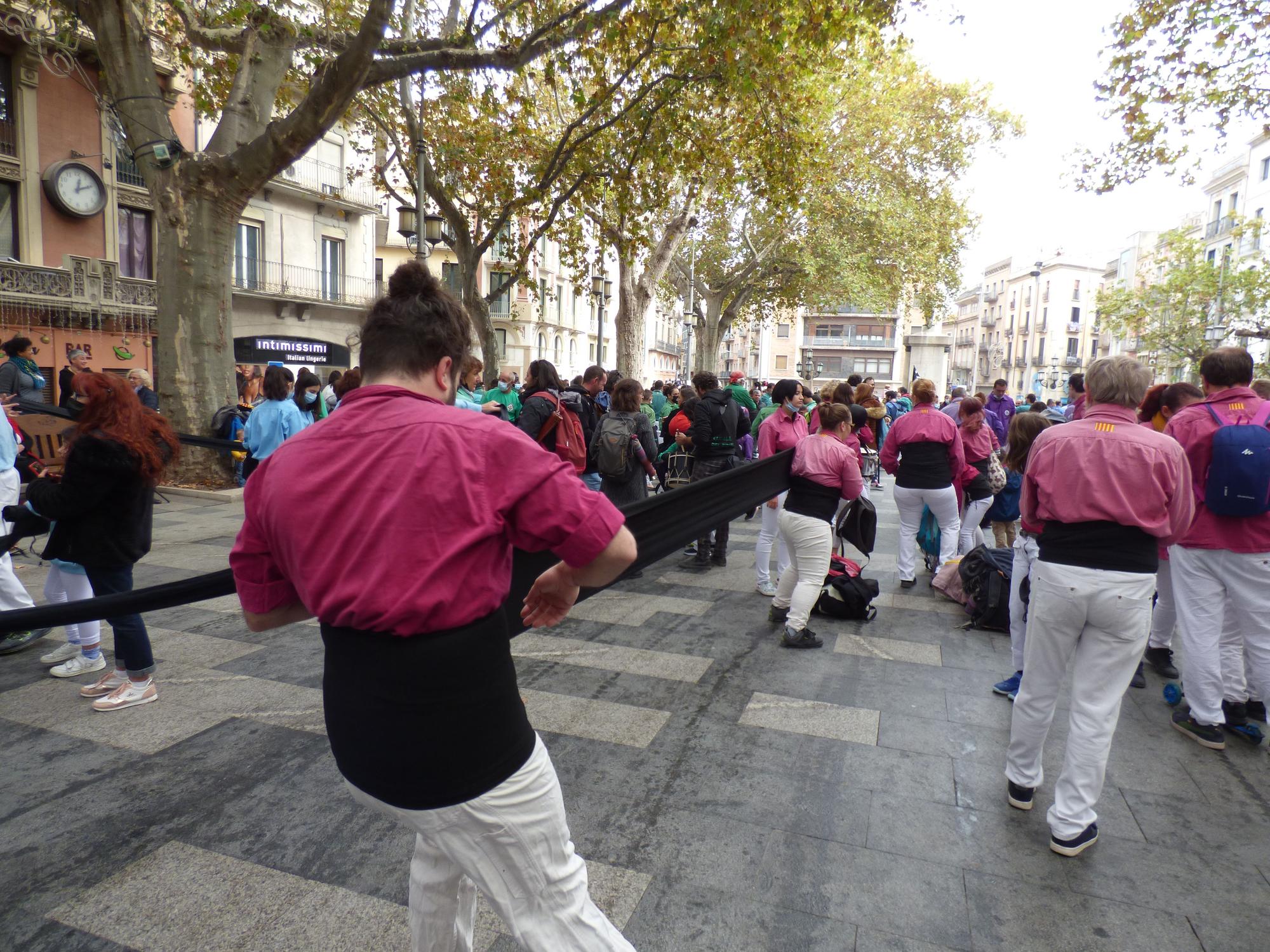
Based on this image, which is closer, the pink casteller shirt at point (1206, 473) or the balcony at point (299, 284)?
the pink casteller shirt at point (1206, 473)

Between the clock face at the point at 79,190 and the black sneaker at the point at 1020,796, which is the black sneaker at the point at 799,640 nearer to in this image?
the black sneaker at the point at 1020,796

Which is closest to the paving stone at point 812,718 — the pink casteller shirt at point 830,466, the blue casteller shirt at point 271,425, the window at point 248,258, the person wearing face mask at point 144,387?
the pink casteller shirt at point 830,466

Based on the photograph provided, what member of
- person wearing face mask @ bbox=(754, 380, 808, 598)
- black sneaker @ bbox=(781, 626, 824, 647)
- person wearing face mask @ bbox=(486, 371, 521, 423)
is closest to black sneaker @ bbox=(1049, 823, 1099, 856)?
black sneaker @ bbox=(781, 626, 824, 647)

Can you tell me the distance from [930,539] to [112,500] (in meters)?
7.04

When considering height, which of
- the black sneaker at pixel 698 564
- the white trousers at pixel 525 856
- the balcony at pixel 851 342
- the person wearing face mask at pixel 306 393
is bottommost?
the black sneaker at pixel 698 564

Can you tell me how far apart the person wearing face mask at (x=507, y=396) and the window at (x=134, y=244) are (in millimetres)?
16354

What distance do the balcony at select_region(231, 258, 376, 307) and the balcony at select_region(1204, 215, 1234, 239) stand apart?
139 feet

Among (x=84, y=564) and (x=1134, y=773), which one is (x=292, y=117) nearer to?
(x=84, y=564)

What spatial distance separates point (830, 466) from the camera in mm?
5562

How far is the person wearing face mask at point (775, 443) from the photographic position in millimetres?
7121

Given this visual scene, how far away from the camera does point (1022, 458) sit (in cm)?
499

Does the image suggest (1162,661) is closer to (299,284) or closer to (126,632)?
(126,632)

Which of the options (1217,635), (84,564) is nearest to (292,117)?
(84,564)

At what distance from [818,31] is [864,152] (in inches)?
620
